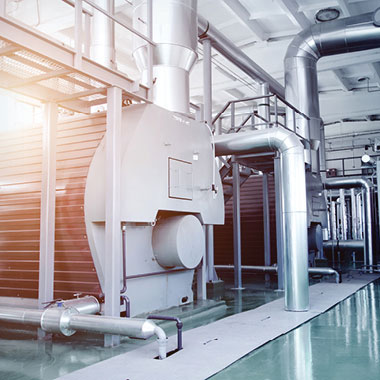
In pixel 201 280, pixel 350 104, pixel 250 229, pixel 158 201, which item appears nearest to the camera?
pixel 158 201

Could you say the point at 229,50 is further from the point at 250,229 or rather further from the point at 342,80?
the point at 342,80

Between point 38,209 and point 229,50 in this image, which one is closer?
point 38,209

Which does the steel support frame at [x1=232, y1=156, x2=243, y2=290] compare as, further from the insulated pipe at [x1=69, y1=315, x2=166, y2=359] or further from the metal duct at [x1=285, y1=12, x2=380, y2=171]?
the insulated pipe at [x1=69, y1=315, x2=166, y2=359]

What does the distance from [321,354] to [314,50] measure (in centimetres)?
800

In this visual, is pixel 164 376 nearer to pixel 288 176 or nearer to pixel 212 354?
pixel 212 354

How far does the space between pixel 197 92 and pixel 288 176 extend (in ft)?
29.7

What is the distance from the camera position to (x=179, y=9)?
6715mm

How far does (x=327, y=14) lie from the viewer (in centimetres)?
Answer: 1062

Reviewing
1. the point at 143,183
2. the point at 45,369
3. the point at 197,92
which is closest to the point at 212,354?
the point at 45,369

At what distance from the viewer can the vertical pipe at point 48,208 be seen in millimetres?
5480

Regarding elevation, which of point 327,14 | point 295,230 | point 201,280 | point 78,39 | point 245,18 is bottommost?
point 201,280

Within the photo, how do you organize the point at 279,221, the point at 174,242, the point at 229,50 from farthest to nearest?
the point at 229,50 < the point at 279,221 < the point at 174,242

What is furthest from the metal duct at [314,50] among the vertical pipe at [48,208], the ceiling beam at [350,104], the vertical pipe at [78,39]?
the vertical pipe at [78,39]

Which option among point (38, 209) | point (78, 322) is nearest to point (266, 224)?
point (38, 209)
